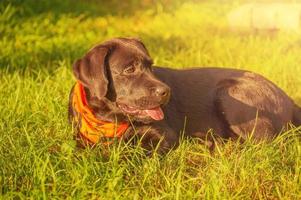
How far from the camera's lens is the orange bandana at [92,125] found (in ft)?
16.7

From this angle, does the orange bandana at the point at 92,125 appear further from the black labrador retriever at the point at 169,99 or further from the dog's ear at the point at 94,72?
the dog's ear at the point at 94,72

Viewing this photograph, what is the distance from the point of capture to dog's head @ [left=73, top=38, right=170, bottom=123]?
194 inches

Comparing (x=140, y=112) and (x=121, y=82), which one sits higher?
(x=121, y=82)

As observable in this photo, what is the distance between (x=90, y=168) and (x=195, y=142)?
131 centimetres

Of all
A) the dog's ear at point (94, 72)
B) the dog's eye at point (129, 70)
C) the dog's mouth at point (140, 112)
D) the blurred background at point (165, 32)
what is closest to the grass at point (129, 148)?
the blurred background at point (165, 32)

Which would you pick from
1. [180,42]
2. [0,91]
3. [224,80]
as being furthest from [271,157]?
[180,42]

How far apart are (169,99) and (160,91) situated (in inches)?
23.7

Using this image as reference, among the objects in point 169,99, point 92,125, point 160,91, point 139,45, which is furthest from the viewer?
point 169,99

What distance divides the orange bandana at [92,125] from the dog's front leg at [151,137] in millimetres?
77

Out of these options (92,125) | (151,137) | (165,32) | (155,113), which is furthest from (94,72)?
(165,32)

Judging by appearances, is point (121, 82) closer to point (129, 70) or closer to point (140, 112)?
point (129, 70)

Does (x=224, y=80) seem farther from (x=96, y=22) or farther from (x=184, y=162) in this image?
(x=96, y=22)

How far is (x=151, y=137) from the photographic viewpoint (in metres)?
5.23

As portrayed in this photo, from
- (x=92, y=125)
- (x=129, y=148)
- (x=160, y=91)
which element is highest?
(x=160, y=91)
